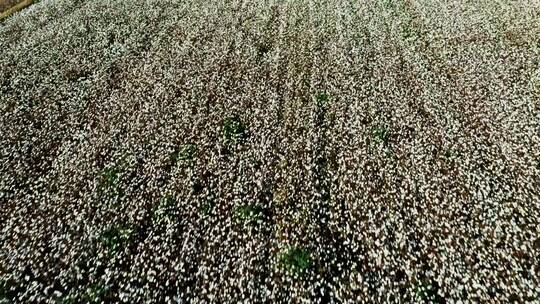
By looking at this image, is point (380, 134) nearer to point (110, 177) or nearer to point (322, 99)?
point (322, 99)

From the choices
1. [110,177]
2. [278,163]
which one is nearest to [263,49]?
[278,163]

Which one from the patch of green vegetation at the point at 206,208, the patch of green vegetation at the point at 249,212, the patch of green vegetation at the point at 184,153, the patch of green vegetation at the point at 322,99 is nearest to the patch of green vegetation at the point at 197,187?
the patch of green vegetation at the point at 206,208

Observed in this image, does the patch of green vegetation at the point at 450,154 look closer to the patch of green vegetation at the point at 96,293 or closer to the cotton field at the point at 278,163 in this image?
the cotton field at the point at 278,163

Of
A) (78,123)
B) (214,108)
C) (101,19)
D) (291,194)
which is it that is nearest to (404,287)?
(291,194)

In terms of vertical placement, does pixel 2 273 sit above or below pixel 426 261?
above

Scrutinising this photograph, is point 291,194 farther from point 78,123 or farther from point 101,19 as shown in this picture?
point 101,19

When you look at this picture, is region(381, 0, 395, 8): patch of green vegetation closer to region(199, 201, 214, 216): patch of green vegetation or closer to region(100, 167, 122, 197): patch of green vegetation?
region(199, 201, 214, 216): patch of green vegetation
